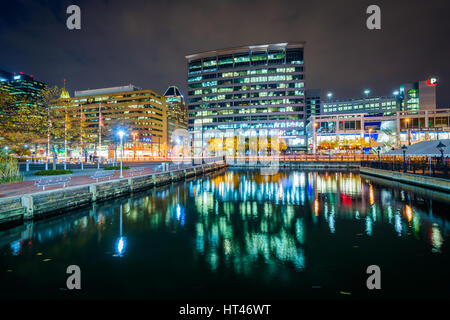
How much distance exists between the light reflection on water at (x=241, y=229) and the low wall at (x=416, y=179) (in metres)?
4.30

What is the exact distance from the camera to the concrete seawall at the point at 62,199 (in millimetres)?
10867

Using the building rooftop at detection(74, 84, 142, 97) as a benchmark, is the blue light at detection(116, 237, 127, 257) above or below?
below

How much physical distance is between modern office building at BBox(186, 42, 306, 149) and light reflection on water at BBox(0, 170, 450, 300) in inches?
3556

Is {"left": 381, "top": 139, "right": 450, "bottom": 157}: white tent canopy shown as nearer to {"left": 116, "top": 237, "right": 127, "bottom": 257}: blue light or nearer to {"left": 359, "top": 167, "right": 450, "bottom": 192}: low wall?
{"left": 359, "top": 167, "right": 450, "bottom": 192}: low wall

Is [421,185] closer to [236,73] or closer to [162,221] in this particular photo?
[162,221]

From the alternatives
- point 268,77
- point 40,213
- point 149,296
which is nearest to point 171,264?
point 149,296

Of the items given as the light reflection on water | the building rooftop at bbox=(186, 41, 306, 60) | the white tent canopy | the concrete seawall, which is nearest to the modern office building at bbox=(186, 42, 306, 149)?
the building rooftop at bbox=(186, 41, 306, 60)

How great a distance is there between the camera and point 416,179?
23.7 m

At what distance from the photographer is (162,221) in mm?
12383

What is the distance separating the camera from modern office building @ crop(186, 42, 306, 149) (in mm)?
105000

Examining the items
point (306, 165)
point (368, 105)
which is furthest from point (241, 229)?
point (368, 105)

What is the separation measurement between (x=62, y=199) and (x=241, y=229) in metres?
10.4

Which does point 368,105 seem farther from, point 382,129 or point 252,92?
point 252,92
